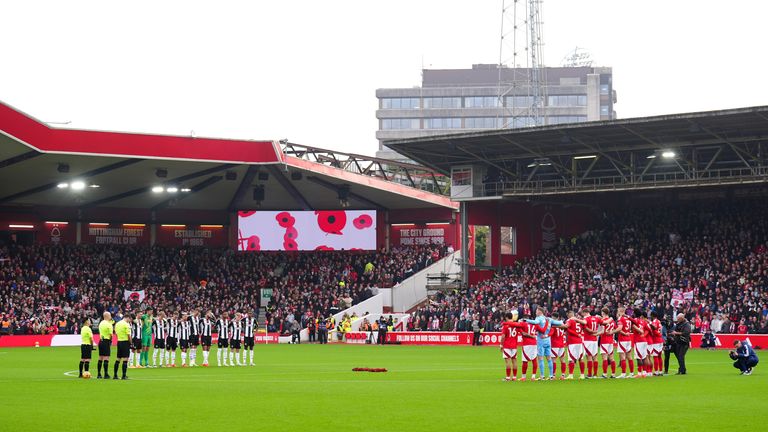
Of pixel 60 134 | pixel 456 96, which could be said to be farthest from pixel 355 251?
pixel 456 96

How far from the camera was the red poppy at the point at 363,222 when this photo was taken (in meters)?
66.5

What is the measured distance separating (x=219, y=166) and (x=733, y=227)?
98.0 ft

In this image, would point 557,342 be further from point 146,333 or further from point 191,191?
point 191,191

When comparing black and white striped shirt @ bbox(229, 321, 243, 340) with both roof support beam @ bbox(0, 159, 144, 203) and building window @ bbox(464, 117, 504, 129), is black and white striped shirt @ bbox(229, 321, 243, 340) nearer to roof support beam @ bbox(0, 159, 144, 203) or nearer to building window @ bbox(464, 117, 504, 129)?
roof support beam @ bbox(0, 159, 144, 203)

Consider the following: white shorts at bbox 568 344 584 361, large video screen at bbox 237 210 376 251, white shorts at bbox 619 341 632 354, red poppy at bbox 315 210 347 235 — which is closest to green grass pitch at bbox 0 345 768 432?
white shorts at bbox 568 344 584 361

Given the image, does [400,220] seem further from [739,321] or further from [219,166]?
[739,321]

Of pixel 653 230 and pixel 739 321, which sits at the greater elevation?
pixel 653 230

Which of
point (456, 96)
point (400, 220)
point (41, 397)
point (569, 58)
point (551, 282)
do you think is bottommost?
point (41, 397)

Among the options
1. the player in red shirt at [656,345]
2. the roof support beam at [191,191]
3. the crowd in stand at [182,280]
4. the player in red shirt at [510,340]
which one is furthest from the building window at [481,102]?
the player in red shirt at [510,340]

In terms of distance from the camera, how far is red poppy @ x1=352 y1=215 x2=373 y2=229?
66.5m

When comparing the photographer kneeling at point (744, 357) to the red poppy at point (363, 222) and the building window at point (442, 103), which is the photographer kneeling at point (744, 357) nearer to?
the red poppy at point (363, 222)

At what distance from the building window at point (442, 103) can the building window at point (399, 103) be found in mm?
1749

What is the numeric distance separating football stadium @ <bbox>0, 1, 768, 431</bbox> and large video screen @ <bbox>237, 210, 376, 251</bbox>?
13cm

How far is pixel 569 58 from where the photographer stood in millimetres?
180250
